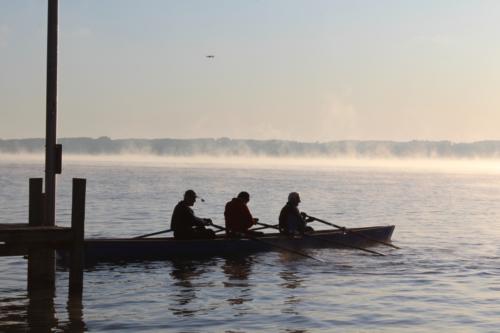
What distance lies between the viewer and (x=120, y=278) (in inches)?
769

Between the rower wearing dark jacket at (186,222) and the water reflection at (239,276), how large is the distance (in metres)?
1.07

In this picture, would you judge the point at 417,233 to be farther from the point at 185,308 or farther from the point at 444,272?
the point at 185,308

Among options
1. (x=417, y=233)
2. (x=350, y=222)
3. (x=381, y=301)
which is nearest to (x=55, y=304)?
(x=381, y=301)

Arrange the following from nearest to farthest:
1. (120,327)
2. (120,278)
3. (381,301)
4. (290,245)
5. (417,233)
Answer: (120,327) < (381,301) < (120,278) < (290,245) < (417,233)

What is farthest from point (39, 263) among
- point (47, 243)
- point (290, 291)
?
point (290, 291)

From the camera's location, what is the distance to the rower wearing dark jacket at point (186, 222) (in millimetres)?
22016

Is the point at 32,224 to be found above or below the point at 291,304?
above

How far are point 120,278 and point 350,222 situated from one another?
27655mm

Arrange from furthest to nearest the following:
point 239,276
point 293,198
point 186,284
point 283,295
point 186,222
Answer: point 293,198 < point 186,222 < point 239,276 < point 186,284 < point 283,295

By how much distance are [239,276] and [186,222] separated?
2530 mm

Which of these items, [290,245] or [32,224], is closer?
[32,224]

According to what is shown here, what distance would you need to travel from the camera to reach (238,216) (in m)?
23.3

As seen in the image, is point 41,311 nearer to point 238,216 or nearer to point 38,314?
point 38,314

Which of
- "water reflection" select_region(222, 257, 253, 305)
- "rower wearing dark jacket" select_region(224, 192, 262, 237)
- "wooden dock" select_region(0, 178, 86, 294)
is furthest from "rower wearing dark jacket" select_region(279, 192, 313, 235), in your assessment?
"wooden dock" select_region(0, 178, 86, 294)
